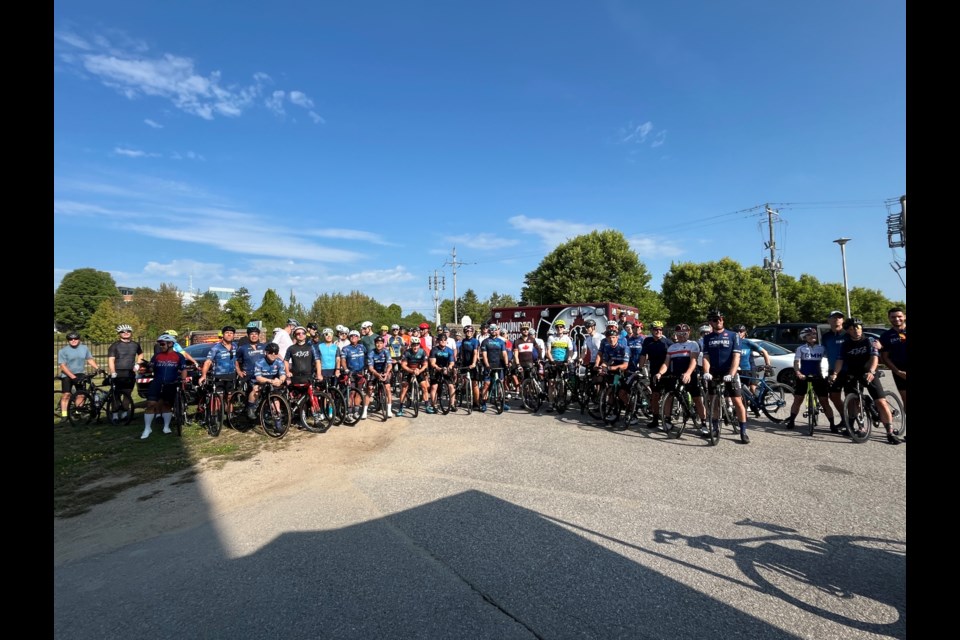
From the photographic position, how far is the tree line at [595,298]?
3475cm

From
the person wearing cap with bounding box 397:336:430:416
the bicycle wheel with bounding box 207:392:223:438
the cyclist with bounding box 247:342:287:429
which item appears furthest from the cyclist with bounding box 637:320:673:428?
the bicycle wheel with bounding box 207:392:223:438

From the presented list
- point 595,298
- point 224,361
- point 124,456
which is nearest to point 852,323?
point 224,361

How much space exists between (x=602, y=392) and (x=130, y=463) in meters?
7.95

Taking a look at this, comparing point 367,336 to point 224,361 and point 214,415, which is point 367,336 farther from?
point 214,415

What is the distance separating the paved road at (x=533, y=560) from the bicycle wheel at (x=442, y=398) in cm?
442

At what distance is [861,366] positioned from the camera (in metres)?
7.22

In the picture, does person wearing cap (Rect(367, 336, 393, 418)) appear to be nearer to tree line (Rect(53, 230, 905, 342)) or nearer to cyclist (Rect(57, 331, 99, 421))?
cyclist (Rect(57, 331, 99, 421))

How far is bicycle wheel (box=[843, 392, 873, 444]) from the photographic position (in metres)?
7.04

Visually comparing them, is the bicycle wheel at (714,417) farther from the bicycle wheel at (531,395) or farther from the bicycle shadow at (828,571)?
the bicycle wheel at (531,395)

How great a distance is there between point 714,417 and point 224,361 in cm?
912

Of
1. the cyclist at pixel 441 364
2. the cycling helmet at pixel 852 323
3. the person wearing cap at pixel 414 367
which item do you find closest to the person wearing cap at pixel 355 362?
the person wearing cap at pixel 414 367
